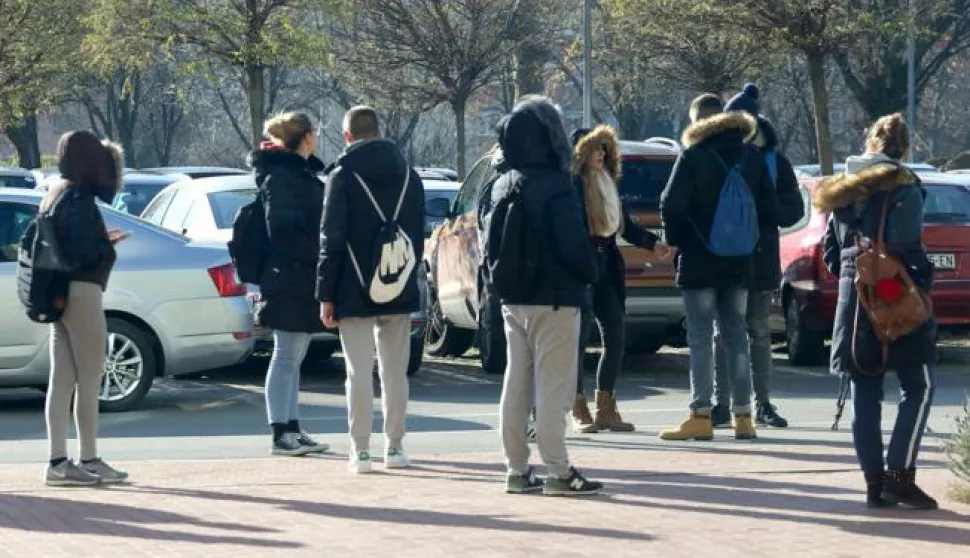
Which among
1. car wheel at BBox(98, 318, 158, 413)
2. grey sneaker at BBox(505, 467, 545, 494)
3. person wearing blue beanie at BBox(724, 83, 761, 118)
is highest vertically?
person wearing blue beanie at BBox(724, 83, 761, 118)

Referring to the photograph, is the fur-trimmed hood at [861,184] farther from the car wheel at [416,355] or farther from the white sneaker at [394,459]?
the car wheel at [416,355]

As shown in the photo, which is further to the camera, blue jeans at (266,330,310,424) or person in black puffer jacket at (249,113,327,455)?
blue jeans at (266,330,310,424)

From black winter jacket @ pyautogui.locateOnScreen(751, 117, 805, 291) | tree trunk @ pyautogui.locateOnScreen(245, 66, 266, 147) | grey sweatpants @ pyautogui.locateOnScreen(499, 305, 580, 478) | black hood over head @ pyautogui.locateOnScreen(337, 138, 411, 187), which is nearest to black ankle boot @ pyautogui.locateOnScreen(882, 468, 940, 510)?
grey sweatpants @ pyautogui.locateOnScreen(499, 305, 580, 478)

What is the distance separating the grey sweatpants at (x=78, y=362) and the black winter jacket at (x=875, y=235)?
348cm

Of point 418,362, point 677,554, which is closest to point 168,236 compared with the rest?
point 418,362

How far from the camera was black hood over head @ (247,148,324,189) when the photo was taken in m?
9.85

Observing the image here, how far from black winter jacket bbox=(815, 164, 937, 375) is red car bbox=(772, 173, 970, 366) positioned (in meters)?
6.17

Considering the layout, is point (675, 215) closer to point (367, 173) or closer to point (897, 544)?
point (367, 173)

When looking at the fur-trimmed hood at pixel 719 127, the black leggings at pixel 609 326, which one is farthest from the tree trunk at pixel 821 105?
the fur-trimmed hood at pixel 719 127

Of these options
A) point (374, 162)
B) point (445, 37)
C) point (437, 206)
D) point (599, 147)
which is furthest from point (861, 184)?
point (445, 37)

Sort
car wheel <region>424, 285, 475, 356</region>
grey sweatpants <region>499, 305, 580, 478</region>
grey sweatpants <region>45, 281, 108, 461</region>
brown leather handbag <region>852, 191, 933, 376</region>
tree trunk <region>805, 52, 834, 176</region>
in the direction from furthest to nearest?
tree trunk <region>805, 52, 834, 176</region> < car wheel <region>424, 285, 475, 356</region> < grey sweatpants <region>45, 281, 108, 461</region> < grey sweatpants <region>499, 305, 580, 478</region> < brown leather handbag <region>852, 191, 933, 376</region>

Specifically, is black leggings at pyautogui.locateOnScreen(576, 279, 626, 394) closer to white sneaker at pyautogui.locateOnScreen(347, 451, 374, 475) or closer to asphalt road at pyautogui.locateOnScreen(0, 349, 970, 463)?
asphalt road at pyautogui.locateOnScreen(0, 349, 970, 463)

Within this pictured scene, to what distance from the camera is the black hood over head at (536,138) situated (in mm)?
A: 8266

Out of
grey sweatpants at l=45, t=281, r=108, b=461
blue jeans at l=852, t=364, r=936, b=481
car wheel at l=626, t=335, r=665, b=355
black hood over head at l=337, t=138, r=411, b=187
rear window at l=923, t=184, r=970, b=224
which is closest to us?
blue jeans at l=852, t=364, r=936, b=481
